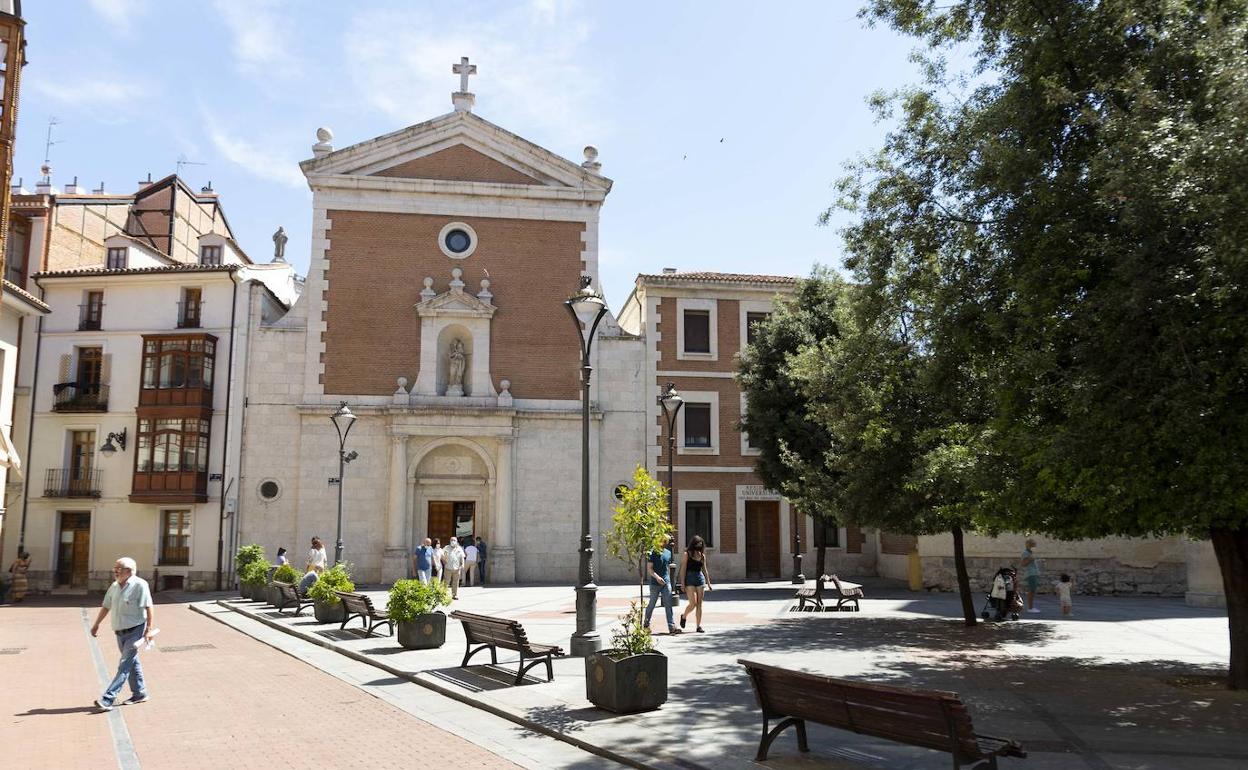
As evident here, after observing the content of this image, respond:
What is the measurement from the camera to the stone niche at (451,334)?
29125mm

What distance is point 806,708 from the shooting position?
7.18 m

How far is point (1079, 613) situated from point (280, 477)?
73.0 feet

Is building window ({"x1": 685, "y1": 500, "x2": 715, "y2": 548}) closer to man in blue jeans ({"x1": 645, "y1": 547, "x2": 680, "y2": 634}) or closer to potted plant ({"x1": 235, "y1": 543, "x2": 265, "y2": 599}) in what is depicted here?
potted plant ({"x1": 235, "y1": 543, "x2": 265, "y2": 599})

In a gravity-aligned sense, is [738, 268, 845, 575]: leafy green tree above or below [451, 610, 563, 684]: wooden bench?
above

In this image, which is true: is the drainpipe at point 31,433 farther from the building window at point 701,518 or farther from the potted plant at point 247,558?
the building window at point 701,518

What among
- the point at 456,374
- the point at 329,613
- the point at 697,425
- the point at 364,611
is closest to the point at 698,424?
the point at 697,425

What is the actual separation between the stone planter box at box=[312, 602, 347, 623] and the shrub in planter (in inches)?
395

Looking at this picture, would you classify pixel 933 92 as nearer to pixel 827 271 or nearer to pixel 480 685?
pixel 480 685

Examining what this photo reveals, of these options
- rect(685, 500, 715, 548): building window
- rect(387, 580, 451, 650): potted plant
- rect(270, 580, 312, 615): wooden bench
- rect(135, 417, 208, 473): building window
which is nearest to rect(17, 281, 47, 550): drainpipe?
rect(135, 417, 208, 473): building window

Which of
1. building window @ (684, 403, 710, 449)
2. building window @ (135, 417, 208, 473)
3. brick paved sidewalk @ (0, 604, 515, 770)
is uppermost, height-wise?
building window @ (684, 403, 710, 449)

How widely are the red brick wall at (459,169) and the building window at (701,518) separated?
1216 centimetres

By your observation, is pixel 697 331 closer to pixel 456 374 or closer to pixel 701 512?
pixel 701 512

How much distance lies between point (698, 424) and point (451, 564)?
10.6 metres

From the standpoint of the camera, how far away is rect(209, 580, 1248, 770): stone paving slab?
7734 mm
